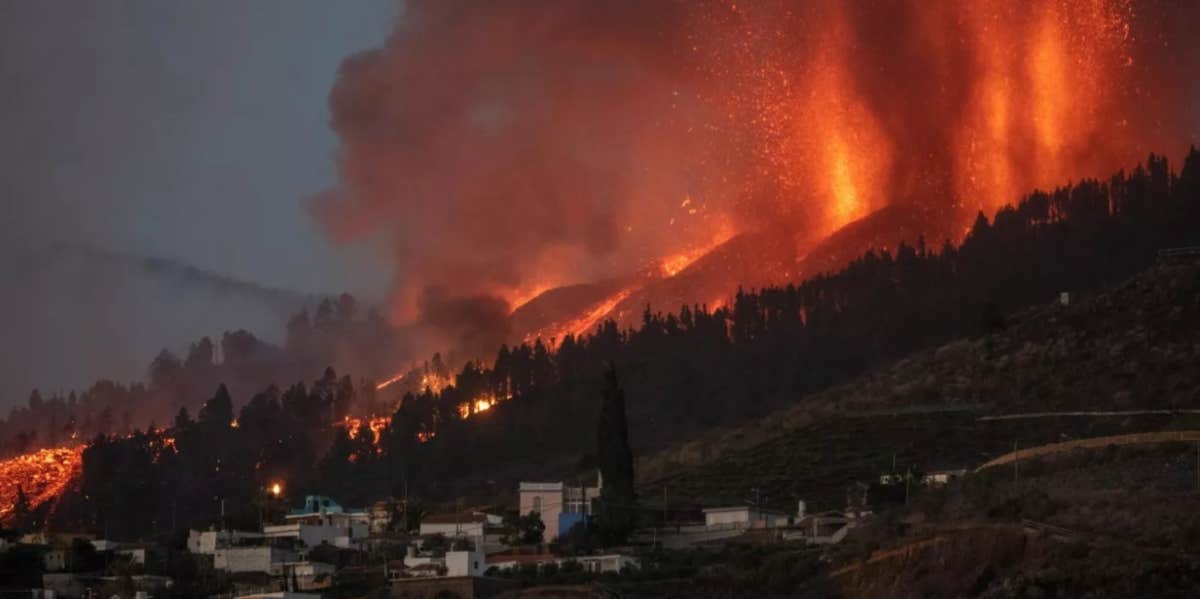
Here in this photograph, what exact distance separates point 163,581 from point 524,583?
17129 mm

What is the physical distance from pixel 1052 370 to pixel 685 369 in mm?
31520

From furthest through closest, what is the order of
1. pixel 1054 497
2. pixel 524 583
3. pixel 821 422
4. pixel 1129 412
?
pixel 821 422, pixel 1129 412, pixel 524 583, pixel 1054 497

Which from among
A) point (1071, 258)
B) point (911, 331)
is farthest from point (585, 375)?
point (1071, 258)

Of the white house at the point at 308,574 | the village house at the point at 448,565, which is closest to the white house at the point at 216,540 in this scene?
the white house at the point at 308,574

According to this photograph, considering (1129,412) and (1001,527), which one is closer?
(1001,527)

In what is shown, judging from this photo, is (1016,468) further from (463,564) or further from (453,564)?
(453,564)

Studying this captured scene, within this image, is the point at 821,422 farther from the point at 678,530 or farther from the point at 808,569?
the point at 808,569

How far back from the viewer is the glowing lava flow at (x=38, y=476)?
139 m

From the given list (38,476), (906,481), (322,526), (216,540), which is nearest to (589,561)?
(906,481)

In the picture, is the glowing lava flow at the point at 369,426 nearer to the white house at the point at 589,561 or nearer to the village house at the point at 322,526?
the village house at the point at 322,526

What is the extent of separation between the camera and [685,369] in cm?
13500

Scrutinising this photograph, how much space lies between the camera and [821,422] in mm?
114500

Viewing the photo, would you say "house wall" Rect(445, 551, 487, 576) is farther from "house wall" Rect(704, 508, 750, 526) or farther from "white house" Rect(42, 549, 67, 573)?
"white house" Rect(42, 549, 67, 573)

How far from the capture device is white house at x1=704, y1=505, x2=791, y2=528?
89.6 meters
